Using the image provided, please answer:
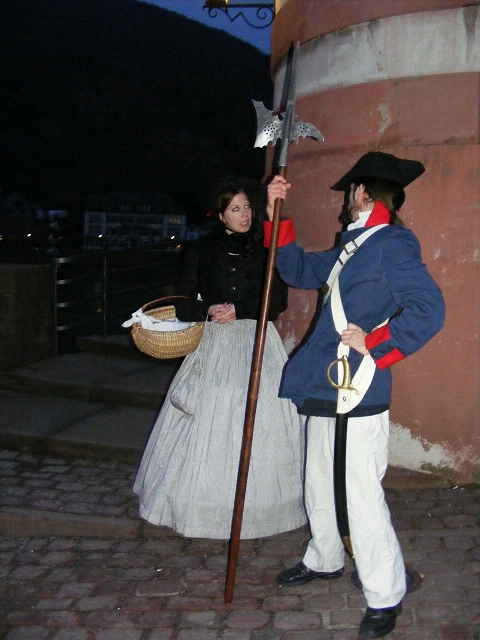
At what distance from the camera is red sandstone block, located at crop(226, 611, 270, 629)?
2787 mm

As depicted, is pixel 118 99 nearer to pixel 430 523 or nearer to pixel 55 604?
pixel 430 523

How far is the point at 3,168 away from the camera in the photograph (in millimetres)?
92250

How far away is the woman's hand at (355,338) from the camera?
2492 millimetres

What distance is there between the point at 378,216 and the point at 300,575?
5.44 ft

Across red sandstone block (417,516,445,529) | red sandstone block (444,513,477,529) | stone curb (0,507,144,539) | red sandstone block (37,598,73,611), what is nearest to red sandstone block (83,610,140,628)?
red sandstone block (37,598,73,611)

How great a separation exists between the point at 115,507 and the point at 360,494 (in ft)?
5.99

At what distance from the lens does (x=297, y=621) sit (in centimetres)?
281

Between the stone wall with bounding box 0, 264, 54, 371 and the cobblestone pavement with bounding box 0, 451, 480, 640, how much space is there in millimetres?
2356

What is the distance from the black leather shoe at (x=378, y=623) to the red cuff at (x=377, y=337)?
1.07m

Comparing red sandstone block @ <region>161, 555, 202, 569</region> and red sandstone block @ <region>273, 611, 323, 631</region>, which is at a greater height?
red sandstone block @ <region>273, 611, 323, 631</region>

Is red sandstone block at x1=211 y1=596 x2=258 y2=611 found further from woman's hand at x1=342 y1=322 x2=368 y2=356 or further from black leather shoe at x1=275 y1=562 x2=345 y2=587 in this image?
woman's hand at x1=342 y1=322 x2=368 y2=356

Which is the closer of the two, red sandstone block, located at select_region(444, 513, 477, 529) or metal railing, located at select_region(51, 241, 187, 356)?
red sandstone block, located at select_region(444, 513, 477, 529)

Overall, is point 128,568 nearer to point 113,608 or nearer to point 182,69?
point 113,608

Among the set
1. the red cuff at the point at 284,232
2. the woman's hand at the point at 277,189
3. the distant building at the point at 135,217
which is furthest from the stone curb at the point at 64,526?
the distant building at the point at 135,217
